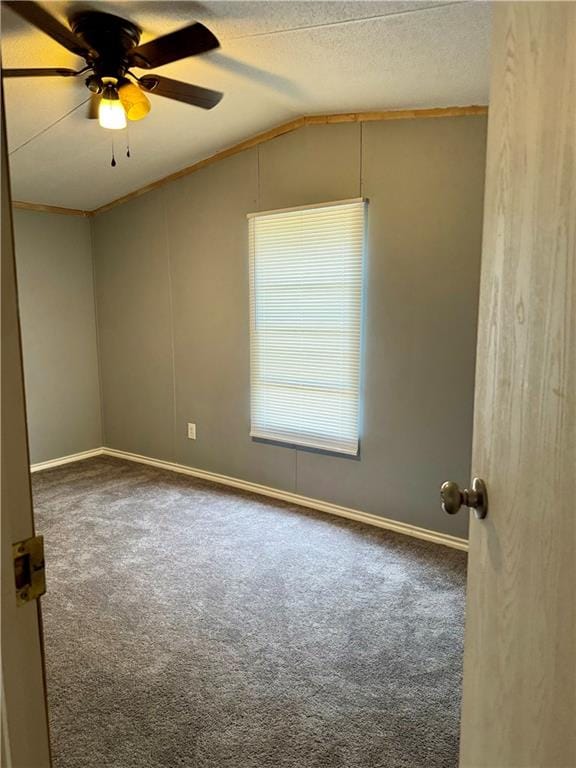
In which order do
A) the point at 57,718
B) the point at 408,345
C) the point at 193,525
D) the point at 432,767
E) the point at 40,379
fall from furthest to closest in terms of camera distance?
the point at 40,379, the point at 193,525, the point at 408,345, the point at 57,718, the point at 432,767

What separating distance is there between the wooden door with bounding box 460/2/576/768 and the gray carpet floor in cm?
82

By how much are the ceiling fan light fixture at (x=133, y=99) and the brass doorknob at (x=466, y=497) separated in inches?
86.6

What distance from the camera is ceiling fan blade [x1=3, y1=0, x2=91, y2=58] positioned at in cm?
163

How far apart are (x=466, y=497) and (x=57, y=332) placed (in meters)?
4.44

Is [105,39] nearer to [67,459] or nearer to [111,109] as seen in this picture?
[111,109]

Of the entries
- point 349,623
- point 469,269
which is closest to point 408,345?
point 469,269

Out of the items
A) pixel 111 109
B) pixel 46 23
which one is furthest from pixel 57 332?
pixel 46 23

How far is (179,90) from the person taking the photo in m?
2.35

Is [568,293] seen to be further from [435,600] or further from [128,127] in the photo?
[128,127]

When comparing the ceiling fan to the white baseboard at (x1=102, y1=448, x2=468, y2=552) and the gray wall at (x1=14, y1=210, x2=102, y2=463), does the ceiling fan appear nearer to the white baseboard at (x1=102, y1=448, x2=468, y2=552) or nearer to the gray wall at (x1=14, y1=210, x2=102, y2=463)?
the gray wall at (x1=14, y1=210, x2=102, y2=463)

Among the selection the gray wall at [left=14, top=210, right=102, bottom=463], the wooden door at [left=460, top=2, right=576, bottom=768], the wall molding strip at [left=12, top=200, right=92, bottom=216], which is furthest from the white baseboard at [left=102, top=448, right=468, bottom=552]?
the wall molding strip at [left=12, top=200, right=92, bottom=216]

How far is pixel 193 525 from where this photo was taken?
10.9ft

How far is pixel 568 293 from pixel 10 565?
0.81m

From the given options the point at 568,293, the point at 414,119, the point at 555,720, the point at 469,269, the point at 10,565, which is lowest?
the point at 555,720
